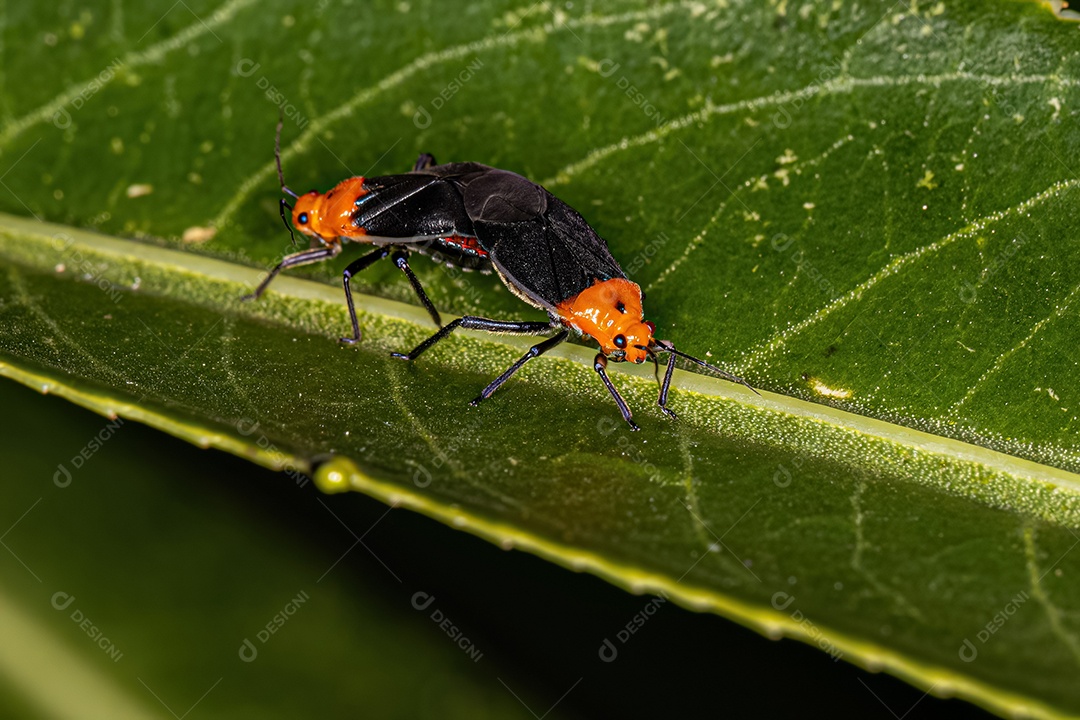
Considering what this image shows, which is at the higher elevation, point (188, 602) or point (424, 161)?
point (424, 161)

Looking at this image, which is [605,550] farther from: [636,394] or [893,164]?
[893,164]

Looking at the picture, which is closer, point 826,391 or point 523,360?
point 826,391

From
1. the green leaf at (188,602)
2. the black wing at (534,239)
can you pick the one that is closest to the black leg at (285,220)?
the black wing at (534,239)

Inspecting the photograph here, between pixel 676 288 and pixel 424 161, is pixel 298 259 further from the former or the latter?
pixel 676 288

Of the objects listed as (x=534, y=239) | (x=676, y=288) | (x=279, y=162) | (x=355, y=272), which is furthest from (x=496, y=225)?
(x=279, y=162)

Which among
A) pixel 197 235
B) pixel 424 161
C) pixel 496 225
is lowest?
pixel 496 225

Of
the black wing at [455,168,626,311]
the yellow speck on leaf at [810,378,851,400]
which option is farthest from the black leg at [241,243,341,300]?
the yellow speck on leaf at [810,378,851,400]

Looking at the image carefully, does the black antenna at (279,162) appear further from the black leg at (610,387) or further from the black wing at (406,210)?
the black leg at (610,387)
